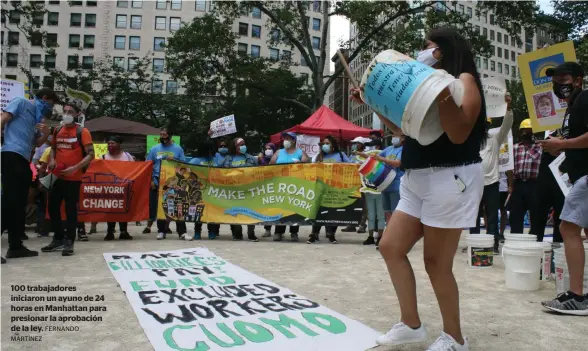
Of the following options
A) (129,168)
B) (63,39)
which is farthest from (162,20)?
(129,168)

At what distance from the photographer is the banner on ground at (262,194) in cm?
782

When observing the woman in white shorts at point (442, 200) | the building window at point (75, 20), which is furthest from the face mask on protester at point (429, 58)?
the building window at point (75, 20)

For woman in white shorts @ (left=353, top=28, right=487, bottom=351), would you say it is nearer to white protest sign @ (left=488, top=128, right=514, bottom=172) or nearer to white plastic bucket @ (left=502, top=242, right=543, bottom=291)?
white plastic bucket @ (left=502, top=242, right=543, bottom=291)

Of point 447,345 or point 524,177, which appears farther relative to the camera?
point 524,177

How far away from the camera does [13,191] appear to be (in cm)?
533

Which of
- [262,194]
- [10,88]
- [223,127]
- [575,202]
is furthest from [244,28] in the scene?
[575,202]

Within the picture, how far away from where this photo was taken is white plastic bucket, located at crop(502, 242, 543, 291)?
411cm

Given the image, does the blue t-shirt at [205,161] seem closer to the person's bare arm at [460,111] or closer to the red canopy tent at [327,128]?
the person's bare arm at [460,111]

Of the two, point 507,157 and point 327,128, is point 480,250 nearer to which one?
point 507,157

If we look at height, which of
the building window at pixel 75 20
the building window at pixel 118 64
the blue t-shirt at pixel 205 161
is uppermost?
the building window at pixel 75 20

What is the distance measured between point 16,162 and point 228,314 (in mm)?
3753

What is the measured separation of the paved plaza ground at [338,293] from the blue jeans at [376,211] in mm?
780

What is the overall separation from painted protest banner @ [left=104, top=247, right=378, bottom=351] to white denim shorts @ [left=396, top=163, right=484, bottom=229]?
0.89m

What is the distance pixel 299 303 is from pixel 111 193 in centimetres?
543
